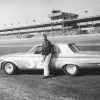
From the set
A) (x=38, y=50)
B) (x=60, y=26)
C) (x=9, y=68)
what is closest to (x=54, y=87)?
(x=38, y=50)

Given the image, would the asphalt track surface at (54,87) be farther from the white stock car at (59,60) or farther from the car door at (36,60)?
the car door at (36,60)

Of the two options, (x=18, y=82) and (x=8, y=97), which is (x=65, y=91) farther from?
(x=18, y=82)

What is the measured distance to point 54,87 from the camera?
6.83m

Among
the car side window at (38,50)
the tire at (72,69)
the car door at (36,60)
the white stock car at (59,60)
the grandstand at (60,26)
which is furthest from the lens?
the grandstand at (60,26)

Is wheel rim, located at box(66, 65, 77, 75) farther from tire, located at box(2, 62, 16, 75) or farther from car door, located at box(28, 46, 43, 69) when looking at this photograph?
tire, located at box(2, 62, 16, 75)

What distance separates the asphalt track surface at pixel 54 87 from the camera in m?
5.79

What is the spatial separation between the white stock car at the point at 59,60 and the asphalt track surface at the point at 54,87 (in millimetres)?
403

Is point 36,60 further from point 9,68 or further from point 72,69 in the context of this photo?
point 72,69

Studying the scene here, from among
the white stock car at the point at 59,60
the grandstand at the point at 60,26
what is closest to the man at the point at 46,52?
the white stock car at the point at 59,60

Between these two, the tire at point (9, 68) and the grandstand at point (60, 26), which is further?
the grandstand at point (60, 26)

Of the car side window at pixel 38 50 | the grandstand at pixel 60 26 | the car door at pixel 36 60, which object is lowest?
the grandstand at pixel 60 26

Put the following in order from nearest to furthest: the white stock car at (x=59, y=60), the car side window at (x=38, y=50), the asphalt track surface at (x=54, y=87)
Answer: the asphalt track surface at (x=54, y=87)
the white stock car at (x=59, y=60)
the car side window at (x=38, y=50)

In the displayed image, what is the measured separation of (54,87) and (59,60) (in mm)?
1809

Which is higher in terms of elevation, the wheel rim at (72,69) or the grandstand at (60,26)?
the wheel rim at (72,69)
